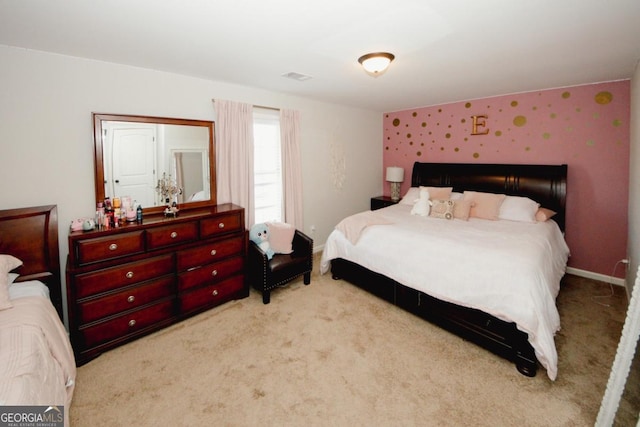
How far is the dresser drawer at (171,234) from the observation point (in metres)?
2.59

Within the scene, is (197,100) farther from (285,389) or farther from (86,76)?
(285,389)

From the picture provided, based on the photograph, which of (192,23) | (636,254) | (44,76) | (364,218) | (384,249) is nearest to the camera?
(192,23)

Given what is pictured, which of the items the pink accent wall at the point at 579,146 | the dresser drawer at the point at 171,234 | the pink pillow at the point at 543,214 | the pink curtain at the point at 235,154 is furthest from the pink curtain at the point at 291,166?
the pink pillow at the point at 543,214

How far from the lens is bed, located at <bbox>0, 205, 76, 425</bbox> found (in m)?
1.34

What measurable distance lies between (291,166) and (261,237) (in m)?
1.22

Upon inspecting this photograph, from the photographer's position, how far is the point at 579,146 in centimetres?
366

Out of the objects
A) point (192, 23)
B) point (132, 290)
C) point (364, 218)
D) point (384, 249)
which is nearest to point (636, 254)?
point (384, 249)

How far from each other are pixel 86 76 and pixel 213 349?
2574 millimetres

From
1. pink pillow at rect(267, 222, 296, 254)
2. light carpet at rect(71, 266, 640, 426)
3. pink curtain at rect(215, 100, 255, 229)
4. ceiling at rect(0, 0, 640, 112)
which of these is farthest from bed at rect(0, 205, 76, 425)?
pink pillow at rect(267, 222, 296, 254)

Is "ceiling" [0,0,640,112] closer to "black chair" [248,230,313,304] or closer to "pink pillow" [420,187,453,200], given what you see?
"pink pillow" [420,187,453,200]

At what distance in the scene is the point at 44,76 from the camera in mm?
2381

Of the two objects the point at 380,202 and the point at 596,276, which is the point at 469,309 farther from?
the point at 380,202

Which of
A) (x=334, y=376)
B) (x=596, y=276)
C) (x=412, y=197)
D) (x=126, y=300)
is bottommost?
(x=334, y=376)

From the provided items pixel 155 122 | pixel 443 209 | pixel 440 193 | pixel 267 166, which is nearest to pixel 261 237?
pixel 267 166
